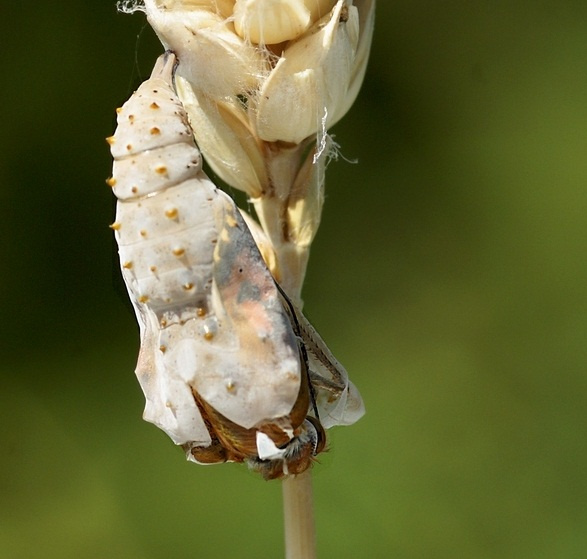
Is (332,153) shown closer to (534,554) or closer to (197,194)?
(197,194)

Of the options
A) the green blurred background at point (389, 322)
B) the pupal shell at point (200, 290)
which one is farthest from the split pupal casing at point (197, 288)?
the green blurred background at point (389, 322)

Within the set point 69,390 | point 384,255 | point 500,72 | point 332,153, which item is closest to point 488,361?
point 384,255

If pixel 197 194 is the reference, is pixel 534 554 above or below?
below

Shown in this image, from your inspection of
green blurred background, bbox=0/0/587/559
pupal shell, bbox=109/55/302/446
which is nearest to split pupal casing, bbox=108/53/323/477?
pupal shell, bbox=109/55/302/446

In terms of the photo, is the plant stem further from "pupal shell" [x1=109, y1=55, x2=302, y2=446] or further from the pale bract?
the pale bract

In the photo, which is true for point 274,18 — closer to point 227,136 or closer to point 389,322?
point 227,136

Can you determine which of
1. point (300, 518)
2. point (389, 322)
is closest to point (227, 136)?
point (300, 518)
